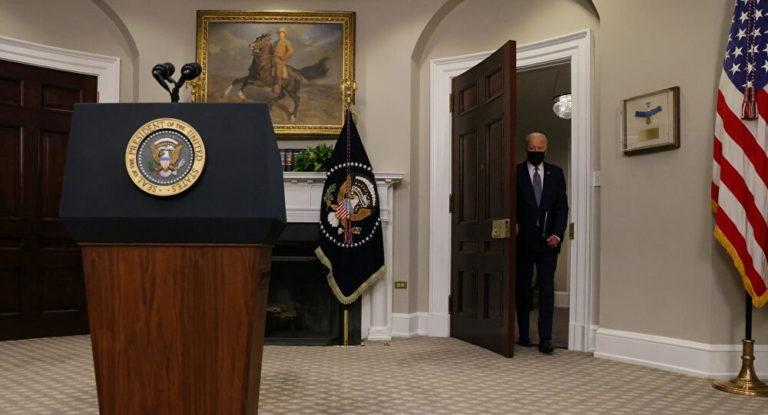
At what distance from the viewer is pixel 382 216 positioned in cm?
591

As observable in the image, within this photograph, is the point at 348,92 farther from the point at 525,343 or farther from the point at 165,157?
the point at 165,157

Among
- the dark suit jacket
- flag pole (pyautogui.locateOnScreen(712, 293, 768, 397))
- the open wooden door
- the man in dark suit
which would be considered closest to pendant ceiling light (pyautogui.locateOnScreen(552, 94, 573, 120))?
the open wooden door

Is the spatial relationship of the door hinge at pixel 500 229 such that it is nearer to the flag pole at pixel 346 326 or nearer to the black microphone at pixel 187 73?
the flag pole at pixel 346 326

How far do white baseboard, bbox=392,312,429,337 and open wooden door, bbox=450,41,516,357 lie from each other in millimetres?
281

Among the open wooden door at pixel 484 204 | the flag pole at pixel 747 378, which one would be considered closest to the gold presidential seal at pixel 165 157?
the flag pole at pixel 747 378

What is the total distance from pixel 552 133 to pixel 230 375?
372 inches

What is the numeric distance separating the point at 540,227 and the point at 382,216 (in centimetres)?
132

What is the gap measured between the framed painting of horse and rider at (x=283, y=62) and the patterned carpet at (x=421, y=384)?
7.05ft

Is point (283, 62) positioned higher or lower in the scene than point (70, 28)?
lower

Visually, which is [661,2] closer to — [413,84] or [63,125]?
[413,84]

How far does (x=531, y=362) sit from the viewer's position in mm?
4863

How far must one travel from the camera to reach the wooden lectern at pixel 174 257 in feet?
6.59

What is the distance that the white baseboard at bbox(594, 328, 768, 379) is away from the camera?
14.0 feet

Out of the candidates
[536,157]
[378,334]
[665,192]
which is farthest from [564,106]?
[378,334]
